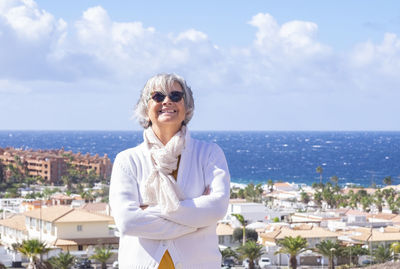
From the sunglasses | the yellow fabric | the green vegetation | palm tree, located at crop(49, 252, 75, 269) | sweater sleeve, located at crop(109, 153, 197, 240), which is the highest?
the sunglasses

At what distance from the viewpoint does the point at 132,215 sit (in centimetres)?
326

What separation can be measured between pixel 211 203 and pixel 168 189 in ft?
0.64

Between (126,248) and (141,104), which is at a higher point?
(141,104)

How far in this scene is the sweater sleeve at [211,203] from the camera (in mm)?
3252

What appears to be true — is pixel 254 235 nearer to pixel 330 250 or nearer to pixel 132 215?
pixel 330 250

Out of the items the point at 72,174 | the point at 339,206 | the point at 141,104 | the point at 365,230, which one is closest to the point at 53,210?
the point at 365,230

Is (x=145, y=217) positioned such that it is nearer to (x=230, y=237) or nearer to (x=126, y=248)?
(x=126, y=248)

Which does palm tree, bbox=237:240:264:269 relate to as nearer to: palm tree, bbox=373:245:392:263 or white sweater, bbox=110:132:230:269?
palm tree, bbox=373:245:392:263

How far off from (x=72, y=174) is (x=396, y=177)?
171 ft

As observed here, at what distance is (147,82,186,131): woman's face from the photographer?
3.40 m

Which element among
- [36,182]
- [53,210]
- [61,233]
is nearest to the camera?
[61,233]

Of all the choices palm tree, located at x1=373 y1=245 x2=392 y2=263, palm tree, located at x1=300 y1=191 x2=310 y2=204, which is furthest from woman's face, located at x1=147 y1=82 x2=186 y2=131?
palm tree, located at x1=300 y1=191 x2=310 y2=204

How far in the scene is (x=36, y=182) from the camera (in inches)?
3804

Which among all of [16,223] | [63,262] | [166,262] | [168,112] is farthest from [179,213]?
[16,223]
